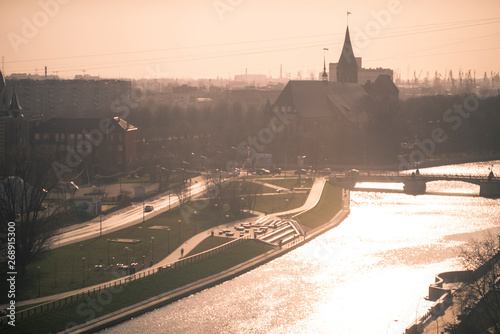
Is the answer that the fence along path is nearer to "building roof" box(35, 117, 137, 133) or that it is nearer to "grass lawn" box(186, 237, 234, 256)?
"grass lawn" box(186, 237, 234, 256)

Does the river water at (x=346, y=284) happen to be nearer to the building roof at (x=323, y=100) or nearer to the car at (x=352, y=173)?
the car at (x=352, y=173)

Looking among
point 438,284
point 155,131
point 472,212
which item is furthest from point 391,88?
point 438,284

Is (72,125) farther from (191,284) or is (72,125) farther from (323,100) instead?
(191,284)

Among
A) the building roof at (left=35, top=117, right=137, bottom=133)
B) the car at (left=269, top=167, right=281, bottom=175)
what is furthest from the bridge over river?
the building roof at (left=35, top=117, right=137, bottom=133)

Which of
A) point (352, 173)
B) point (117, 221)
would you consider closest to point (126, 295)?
point (117, 221)

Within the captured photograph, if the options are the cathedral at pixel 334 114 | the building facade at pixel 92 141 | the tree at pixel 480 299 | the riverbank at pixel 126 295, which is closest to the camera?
the tree at pixel 480 299

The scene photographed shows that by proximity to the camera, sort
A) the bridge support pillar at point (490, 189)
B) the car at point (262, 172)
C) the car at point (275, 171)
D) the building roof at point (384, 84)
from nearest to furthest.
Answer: the bridge support pillar at point (490, 189) → the car at point (262, 172) → the car at point (275, 171) → the building roof at point (384, 84)

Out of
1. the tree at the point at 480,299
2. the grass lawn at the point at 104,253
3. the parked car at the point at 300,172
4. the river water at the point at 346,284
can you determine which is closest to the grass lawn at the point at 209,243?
the grass lawn at the point at 104,253
